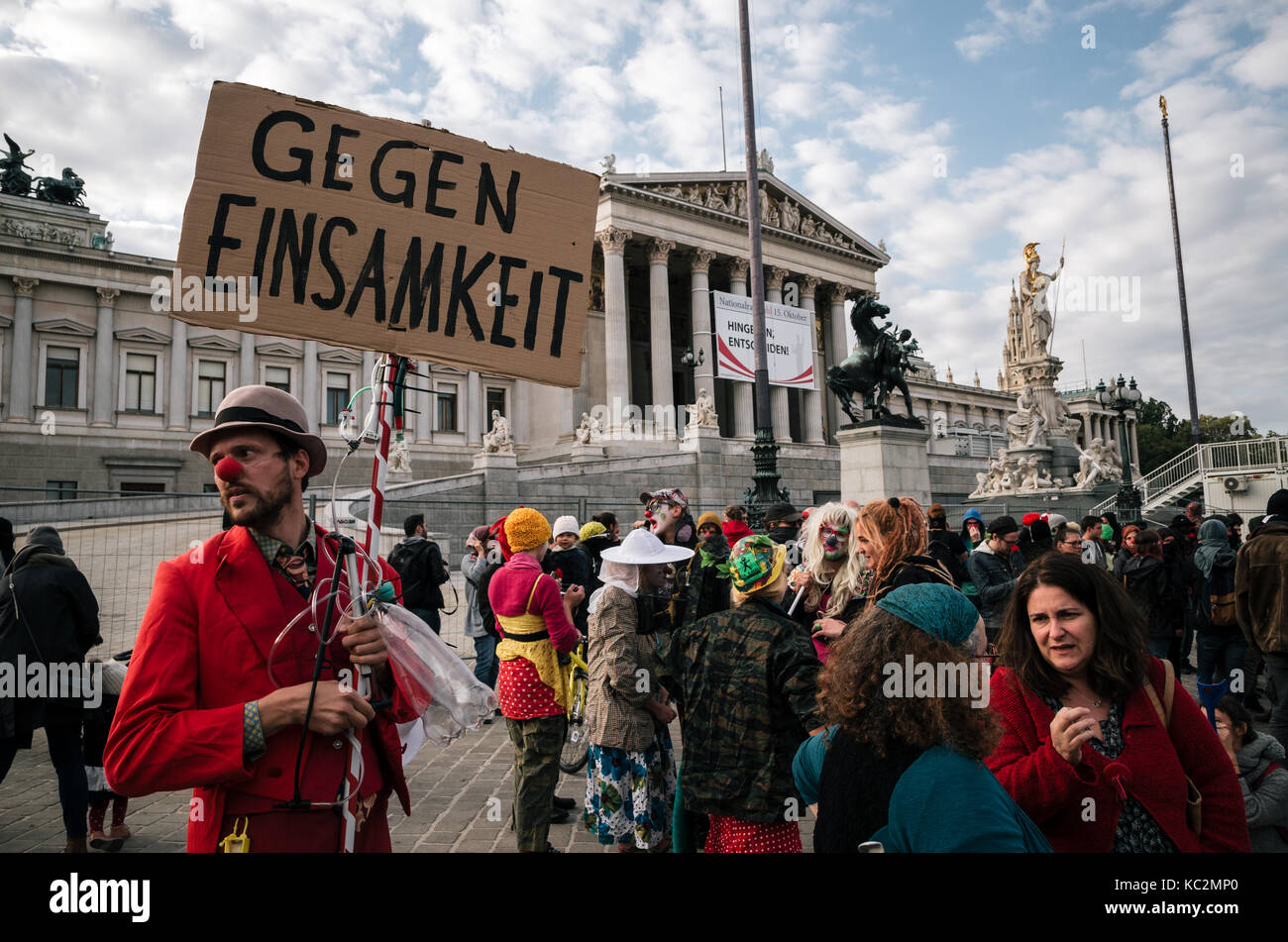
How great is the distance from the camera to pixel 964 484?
34656 mm

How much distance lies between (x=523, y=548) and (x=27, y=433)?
38.9 m

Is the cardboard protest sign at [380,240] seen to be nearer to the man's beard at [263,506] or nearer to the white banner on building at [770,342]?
the man's beard at [263,506]

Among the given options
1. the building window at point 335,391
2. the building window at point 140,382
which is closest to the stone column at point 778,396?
the building window at point 335,391

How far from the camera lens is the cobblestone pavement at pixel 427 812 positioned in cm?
514

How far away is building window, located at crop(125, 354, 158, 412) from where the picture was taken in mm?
37719

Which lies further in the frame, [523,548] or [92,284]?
[92,284]

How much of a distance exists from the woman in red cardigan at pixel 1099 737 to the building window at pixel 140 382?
4281 cm

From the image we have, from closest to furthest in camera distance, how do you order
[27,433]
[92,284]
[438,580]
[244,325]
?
[244,325]
[438,580]
[27,433]
[92,284]

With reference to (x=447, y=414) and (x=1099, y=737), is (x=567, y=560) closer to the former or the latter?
(x=1099, y=737)

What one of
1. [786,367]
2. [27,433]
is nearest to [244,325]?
[786,367]

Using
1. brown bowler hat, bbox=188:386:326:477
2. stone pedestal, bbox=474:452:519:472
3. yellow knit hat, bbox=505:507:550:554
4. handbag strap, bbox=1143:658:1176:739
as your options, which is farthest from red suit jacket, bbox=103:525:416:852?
stone pedestal, bbox=474:452:519:472
